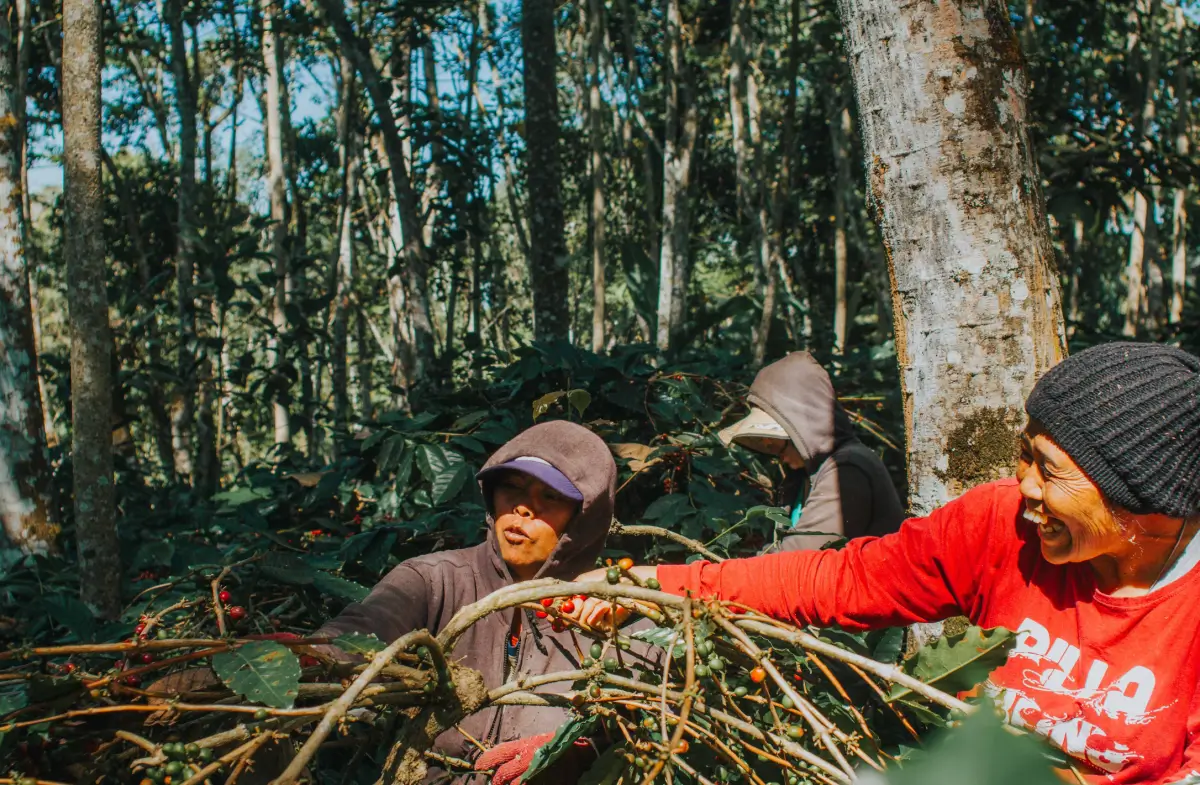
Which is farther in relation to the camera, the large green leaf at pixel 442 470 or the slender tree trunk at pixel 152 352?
the slender tree trunk at pixel 152 352

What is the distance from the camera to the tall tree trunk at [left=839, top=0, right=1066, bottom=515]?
196cm

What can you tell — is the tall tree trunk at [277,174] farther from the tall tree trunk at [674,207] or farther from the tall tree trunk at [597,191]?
the tall tree trunk at [674,207]

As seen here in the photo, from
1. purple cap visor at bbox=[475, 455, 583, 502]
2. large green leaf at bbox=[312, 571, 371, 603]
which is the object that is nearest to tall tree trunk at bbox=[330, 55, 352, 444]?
large green leaf at bbox=[312, 571, 371, 603]

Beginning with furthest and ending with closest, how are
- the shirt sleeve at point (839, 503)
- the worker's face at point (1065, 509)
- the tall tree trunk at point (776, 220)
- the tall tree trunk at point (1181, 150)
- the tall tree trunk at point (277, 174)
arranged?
the tall tree trunk at point (1181, 150) → the tall tree trunk at point (277, 174) → the tall tree trunk at point (776, 220) → the shirt sleeve at point (839, 503) → the worker's face at point (1065, 509)

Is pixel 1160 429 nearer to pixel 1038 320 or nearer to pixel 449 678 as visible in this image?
pixel 1038 320

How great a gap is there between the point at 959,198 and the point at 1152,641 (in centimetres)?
94

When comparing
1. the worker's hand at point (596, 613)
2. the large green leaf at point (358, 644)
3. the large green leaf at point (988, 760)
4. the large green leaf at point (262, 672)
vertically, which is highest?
the large green leaf at point (988, 760)

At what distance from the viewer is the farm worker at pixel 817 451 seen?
3.01m

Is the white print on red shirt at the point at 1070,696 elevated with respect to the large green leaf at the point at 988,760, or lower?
lower

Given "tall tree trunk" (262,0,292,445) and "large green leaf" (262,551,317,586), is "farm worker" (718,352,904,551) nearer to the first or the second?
"large green leaf" (262,551,317,586)

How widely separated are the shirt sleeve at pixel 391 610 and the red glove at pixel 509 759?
0.99ft

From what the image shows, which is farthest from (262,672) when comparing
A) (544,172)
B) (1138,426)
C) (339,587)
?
(544,172)

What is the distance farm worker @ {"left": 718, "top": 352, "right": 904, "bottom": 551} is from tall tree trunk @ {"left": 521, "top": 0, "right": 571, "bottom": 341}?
2.75 meters

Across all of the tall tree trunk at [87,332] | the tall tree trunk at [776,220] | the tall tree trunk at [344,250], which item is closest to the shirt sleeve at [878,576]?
the tall tree trunk at [87,332]
